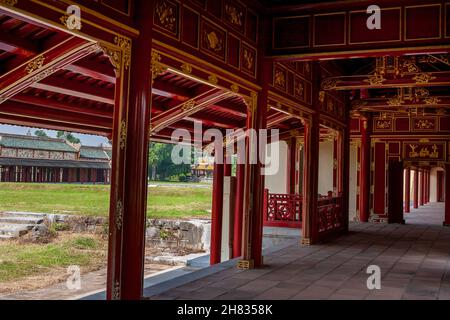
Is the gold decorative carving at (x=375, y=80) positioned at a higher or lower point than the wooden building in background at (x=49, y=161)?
higher

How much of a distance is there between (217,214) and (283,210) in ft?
6.71

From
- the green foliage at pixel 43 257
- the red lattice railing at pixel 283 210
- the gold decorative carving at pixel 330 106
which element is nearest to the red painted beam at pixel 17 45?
the gold decorative carving at pixel 330 106

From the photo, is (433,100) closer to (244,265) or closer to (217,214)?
(217,214)

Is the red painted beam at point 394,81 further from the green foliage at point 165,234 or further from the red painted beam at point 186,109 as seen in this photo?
the green foliage at point 165,234

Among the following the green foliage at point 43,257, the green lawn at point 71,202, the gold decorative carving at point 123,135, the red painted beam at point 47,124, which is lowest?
the green foliage at point 43,257

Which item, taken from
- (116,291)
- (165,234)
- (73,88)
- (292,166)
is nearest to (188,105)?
(73,88)

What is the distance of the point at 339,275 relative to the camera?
242 inches

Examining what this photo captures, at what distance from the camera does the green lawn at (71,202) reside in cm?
2205

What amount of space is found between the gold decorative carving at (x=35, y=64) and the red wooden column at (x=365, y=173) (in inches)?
441

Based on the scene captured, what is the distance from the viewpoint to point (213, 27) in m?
5.51

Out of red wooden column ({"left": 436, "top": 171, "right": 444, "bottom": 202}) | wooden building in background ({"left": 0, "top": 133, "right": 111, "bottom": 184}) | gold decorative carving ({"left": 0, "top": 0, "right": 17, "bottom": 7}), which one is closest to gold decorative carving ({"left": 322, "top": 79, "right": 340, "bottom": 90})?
gold decorative carving ({"left": 0, "top": 0, "right": 17, "bottom": 7})

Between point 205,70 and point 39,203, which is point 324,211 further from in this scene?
point 39,203
